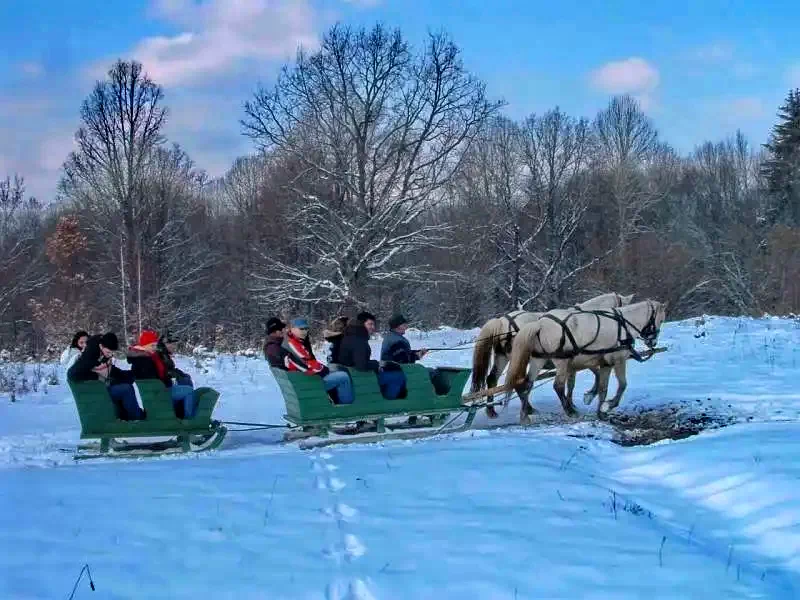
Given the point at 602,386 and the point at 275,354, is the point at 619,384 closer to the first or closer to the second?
the point at 602,386

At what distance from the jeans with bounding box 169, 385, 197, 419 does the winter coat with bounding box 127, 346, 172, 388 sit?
17 cm

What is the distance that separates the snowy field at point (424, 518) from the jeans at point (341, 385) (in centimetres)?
87

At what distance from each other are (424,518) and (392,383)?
14.1 feet

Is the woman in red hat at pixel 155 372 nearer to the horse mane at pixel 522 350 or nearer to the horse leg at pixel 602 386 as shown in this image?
the horse mane at pixel 522 350

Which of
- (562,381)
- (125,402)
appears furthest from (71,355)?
(562,381)

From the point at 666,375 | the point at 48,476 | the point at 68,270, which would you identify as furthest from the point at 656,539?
the point at 68,270

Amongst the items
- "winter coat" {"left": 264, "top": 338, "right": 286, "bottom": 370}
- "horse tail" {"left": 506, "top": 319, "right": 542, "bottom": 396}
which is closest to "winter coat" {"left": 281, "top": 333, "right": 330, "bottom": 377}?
"winter coat" {"left": 264, "top": 338, "right": 286, "bottom": 370}

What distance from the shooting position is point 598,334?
10.4 metres

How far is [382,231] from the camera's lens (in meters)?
25.7

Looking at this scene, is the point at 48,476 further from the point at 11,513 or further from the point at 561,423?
the point at 561,423

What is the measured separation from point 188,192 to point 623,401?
3280 cm

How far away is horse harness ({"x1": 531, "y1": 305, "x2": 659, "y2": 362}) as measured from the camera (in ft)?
33.4

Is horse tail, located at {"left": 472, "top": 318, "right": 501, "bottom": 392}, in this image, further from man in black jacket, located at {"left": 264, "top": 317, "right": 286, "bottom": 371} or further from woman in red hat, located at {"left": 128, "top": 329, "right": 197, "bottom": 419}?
woman in red hat, located at {"left": 128, "top": 329, "right": 197, "bottom": 419}

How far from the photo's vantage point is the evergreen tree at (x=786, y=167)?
39.6 m
